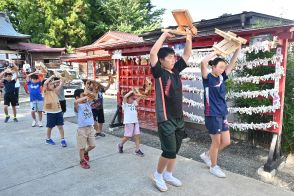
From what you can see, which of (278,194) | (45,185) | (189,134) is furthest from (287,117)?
(45,185)

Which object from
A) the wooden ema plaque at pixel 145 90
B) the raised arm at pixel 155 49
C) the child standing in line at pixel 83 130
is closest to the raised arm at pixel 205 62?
the raised arm at pixel 155 49

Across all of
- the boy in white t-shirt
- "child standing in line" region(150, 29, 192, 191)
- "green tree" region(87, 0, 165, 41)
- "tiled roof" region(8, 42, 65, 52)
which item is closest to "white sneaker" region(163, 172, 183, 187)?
"child standing in line" region(150, 29, 192, 191)

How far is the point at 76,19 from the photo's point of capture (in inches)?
1168

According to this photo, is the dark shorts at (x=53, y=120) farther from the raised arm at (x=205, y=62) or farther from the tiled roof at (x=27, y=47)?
the tiled roof at (x=27, y=47)

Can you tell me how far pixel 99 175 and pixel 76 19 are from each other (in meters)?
27.8

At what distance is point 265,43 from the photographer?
4.29 metres

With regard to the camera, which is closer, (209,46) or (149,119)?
(209,46)

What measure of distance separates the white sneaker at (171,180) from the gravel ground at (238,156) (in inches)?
43.3

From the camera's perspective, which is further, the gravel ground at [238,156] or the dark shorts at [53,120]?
the dark shorts at [53,120]

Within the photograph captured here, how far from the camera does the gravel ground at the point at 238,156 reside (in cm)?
432

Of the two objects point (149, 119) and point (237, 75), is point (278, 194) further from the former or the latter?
point (149, 119)

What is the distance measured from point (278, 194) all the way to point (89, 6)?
3056cm

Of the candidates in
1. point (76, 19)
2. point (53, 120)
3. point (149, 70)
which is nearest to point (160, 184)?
point (53, 120)

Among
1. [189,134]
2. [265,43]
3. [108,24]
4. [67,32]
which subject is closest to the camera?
[265,43]
